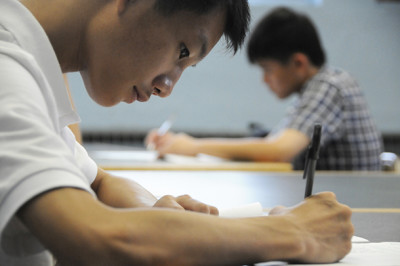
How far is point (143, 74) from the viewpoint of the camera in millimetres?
702

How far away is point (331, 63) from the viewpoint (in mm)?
4062

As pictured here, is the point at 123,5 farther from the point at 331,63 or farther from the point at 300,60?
the point at 331,63

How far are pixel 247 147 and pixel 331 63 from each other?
6.85ft

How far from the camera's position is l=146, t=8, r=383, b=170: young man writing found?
6.93ft

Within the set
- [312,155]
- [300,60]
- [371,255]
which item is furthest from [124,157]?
[371,255]

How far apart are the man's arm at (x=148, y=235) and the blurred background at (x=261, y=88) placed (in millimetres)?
3545

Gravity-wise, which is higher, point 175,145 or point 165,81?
point 165,81

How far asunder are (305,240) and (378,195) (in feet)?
2.60

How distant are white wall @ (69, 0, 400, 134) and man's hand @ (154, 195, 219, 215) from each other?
3414mm

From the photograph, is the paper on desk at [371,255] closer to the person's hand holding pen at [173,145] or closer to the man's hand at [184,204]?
the man's hand at [184,204]

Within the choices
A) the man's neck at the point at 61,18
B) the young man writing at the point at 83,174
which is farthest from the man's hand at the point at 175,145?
the man's neck at the point at 61,18

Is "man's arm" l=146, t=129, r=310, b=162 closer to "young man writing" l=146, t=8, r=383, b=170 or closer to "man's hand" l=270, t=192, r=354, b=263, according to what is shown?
"young man writing" l=146, t=8, r=383, b=170

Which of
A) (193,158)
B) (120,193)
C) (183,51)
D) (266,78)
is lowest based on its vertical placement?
(193,158)

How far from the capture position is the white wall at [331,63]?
4.06 metres
